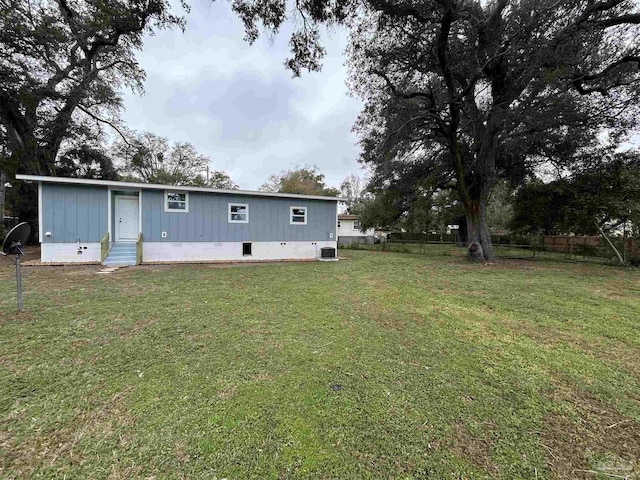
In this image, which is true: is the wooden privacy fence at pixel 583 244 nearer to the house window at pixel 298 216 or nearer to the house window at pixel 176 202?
the house window at pixel 298 216

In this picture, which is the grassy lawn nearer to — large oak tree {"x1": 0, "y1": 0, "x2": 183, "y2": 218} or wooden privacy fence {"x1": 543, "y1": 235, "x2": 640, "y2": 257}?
wooden privacy fence {"x1": 543, "y1": 235, "x2": 640, "y2": 257}

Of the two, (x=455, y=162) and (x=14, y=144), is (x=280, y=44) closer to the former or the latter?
(x=455, y=162)

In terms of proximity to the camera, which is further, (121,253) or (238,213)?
(238,213)

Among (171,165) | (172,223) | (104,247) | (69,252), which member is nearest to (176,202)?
(172,223)

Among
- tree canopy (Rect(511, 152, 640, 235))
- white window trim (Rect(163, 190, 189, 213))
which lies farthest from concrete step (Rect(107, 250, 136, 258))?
tree canopy (Rect(511, 152, 640, 235))

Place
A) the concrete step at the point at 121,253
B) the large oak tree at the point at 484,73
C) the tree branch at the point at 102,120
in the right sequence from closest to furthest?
1. the large oak tree at the point at 484,73
2. the concrete step at the point at 121,253
3. the tree branch at the point at 102,120

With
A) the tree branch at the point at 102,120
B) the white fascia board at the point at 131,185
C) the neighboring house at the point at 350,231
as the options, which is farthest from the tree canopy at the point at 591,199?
the tree branch at the point at 102,120

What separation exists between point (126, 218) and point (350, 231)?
2158cm

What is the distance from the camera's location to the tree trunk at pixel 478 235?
1184 cm

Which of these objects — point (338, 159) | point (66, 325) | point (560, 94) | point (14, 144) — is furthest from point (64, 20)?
point (338, 159)

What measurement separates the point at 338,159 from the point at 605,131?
25.6 metres

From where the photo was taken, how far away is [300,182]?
3566 cm

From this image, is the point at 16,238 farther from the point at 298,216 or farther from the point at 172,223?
the point at 298,216

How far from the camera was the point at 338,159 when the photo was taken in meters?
34.4
